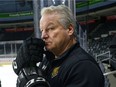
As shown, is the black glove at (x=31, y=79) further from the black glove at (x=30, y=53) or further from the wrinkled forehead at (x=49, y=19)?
the wrinkled forehead at (x=49, y=19)

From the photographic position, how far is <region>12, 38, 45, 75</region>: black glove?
79 centimetres

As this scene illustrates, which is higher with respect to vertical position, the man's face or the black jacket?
the man's face

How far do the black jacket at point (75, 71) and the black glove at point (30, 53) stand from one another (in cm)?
6

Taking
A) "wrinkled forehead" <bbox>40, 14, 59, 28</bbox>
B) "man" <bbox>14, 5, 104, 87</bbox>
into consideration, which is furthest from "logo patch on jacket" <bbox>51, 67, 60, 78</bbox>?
"wrinkled forehead" <bbox>40, 14, 59, 28</bbox>

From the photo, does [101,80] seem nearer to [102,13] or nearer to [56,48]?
[56,48]

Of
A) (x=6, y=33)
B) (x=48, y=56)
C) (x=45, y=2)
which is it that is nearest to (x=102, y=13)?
(x=6, y=33)

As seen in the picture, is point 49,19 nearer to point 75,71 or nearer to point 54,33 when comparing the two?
point 54,33

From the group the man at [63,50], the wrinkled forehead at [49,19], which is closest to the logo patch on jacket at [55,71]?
the man at [63,50]

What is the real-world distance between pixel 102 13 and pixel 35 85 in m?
12.5

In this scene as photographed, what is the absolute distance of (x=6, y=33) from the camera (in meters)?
12.5

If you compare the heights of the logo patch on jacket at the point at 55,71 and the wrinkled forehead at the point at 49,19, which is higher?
the wrinkled forehead at the point at 49,19

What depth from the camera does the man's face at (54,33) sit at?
0.82m

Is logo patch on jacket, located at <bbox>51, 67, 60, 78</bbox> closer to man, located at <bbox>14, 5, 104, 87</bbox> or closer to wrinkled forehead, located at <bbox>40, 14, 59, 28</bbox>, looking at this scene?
man, located at <bbox>14, 5, 104, 87</bbox>

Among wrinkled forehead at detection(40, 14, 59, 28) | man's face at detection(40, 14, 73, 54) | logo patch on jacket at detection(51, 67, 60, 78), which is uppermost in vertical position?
wrinkled forehead at detection(40, 14, 59, 28)
